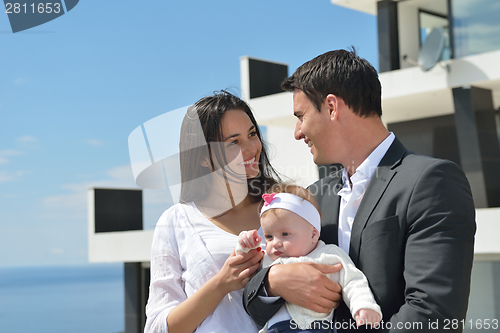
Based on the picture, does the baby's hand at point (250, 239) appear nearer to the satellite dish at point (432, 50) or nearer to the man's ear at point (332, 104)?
the man's ear at point (332, 104)

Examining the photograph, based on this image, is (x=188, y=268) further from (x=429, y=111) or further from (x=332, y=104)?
(x=429, y=111)

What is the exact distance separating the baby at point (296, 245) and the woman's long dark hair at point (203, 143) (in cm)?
47

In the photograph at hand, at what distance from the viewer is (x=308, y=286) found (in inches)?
88.0

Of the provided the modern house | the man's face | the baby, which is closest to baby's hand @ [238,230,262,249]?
the baby

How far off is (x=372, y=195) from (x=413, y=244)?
32 cm

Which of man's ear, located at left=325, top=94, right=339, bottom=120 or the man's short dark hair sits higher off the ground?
the man's short dark hair

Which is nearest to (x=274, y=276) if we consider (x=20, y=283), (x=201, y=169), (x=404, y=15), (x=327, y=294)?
(x=327, y=294)

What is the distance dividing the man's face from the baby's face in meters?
0.35

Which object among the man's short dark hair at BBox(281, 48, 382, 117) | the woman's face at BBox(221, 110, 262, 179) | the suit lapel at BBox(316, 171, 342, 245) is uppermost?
A: the man's short dark hair at BBox(281, 48, 382, 117)

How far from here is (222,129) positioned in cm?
299

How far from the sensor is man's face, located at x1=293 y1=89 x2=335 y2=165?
2553 mm

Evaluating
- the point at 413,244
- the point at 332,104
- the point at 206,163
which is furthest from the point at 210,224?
the point at 413,244

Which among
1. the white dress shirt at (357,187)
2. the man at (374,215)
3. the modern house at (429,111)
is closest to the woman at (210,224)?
the man at (374,215)

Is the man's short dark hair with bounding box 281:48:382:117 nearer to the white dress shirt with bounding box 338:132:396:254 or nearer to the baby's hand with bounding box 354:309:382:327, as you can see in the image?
the white dress shirt with bounding box 338:132:396:254
